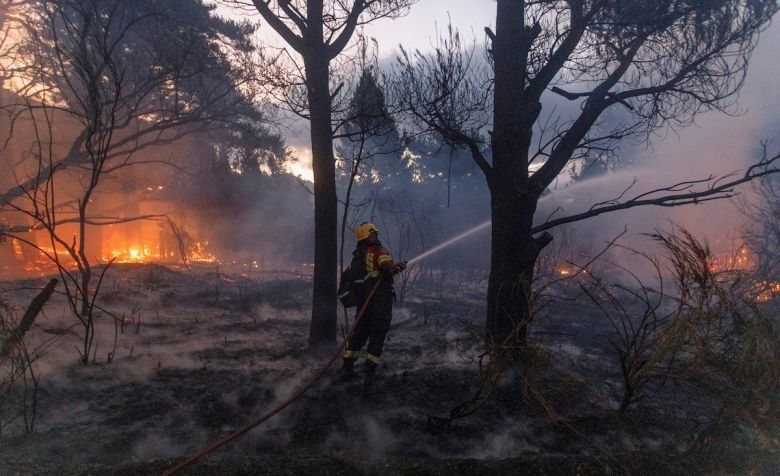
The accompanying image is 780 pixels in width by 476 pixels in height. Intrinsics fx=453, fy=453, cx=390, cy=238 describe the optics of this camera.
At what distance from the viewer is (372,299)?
5.16 m

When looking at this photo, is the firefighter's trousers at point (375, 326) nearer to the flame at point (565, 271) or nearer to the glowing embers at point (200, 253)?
the flame at point (565, 271)

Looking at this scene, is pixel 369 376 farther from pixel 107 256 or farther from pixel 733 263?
pixel 107 256

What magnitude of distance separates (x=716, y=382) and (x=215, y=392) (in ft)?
14.1

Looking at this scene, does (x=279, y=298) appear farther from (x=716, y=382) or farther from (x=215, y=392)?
(x=716, y=382)

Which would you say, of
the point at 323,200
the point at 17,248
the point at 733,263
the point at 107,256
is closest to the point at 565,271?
the point at 733,263

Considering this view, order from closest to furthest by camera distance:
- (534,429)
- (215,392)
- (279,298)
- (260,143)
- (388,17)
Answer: (534,429)
(215,392)
(388,17)
(279,298)
(260,143)

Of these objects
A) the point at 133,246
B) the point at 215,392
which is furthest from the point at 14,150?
the point at 215,392

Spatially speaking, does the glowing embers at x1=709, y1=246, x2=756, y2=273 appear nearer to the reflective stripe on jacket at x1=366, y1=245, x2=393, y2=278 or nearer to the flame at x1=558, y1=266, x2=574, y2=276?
the reflective stripe on jacket at x1=366, y1=245, x2=393, y2=278

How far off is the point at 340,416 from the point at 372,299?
4.85 ft

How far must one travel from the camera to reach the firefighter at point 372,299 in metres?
4.96

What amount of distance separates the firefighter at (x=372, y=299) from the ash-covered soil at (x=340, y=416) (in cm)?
31

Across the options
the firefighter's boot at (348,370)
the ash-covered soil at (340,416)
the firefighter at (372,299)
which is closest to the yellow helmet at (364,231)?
the firefighter at (372,299)

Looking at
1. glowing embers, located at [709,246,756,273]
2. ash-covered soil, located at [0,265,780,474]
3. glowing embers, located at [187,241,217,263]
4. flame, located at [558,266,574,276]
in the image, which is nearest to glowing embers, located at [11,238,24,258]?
glowing embers, located at [187,241,217,263]

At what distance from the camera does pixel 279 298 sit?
37.9 feet
